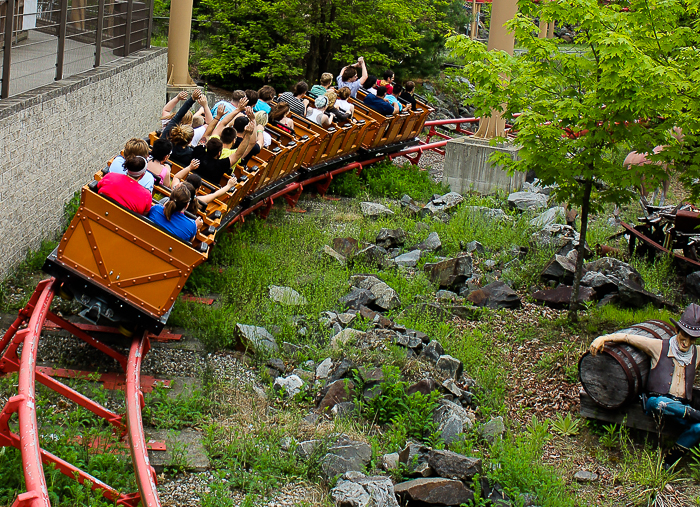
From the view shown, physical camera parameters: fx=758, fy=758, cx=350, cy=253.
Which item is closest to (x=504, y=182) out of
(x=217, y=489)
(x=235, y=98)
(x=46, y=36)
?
(x=235, y=98)

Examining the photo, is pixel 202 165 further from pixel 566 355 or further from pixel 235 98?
pixel 566 355

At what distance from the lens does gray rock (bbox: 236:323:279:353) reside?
24.2 ft

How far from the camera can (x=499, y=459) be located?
19.8ft

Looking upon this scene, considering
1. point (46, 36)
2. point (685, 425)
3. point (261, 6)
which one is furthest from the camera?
point (261, 6)

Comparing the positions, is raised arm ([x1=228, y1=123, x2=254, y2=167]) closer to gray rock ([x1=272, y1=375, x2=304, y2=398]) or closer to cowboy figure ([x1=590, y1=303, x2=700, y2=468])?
gray rock ([x1=272, y1=375, x2=304, y2=398])

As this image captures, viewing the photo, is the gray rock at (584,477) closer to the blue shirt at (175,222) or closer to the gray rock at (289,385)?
the gray rock at (289,385)

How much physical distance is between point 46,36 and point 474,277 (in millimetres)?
6378

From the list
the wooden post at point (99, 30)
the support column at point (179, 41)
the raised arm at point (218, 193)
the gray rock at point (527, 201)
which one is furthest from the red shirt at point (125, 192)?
the support column at point (179, 41)

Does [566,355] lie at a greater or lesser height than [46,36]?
lesser

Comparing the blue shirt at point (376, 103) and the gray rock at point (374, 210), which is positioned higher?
the blue shirt at point (376, 103)

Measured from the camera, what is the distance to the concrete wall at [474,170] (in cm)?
1565

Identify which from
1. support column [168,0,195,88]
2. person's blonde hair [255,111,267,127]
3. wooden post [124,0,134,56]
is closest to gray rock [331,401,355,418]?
person's blonde hair [255,111,267,127]

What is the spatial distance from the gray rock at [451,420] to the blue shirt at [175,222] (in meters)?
2.71

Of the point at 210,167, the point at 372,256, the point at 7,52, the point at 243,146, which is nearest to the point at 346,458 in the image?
the point at 210,167
